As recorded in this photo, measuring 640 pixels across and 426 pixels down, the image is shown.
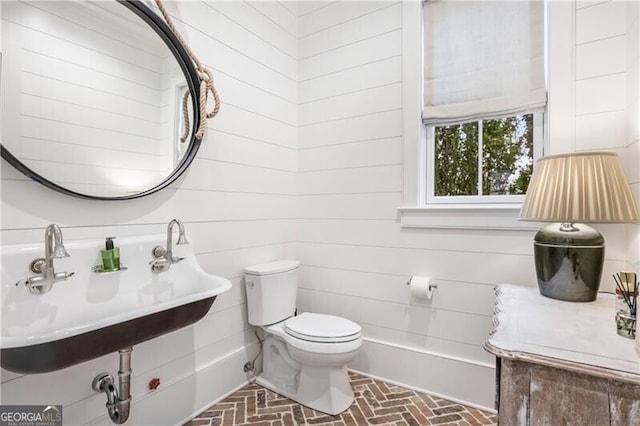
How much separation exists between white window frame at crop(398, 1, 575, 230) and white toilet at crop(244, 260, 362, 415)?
0.81 meters

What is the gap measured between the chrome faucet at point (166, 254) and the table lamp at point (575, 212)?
154cm

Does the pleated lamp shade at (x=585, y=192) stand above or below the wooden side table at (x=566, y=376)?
above

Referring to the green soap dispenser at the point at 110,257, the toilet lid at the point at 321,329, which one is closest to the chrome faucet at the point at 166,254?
the green soap dispenser at the point at 110,257

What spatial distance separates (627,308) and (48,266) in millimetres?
1878

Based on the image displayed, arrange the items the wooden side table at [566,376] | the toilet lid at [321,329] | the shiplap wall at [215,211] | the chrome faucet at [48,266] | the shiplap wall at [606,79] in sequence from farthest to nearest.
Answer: the toilet lid at [321,329], the shiplap wall at [606,79], the shiplap wall at [215,211], the chrome faucet at [48,266], the wooden side table at [566,376]

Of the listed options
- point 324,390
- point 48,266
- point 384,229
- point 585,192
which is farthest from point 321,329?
Answer: point 585,192

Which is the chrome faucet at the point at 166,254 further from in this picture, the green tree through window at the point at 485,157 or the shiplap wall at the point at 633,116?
the shiplap wall at the point at 633,116

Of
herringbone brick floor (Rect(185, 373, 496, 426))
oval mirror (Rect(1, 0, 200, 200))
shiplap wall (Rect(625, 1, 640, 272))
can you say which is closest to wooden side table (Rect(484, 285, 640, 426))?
shiplap wall (Rect(625, 1, 640, 272))

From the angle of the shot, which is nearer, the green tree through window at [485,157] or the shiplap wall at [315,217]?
Answer: the shiplap wall at [315,217]

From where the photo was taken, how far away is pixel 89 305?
129 cm

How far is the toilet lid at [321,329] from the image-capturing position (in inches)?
67.8

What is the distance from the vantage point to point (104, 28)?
139 centimetres

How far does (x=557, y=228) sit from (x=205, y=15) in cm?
208

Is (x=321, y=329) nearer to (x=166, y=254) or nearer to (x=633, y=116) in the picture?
(x=166, y=254)
